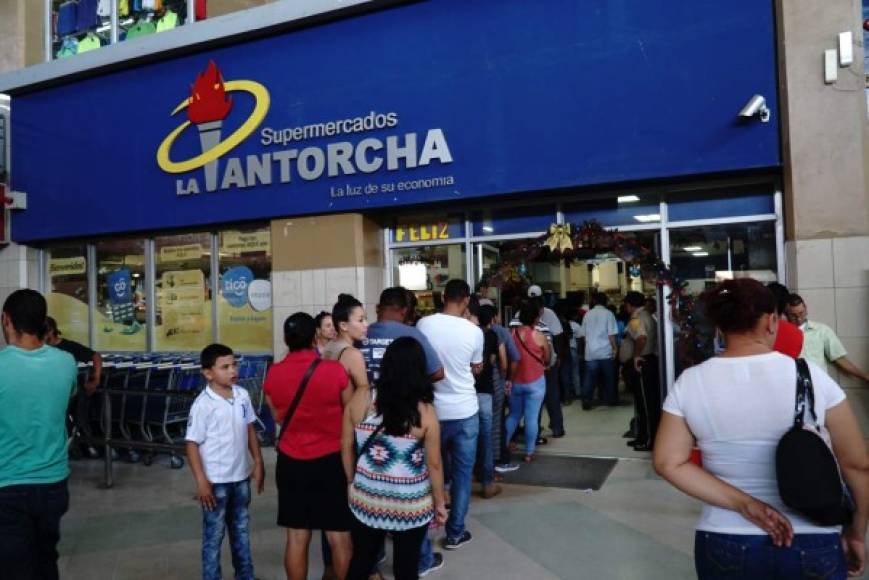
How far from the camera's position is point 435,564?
4.49 meters

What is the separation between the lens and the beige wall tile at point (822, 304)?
634 centimetres

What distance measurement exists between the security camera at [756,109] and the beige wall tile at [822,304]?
1.78 meters

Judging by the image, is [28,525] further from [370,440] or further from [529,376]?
[529,376]

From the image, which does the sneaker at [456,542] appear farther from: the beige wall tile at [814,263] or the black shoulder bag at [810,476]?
the beige wall tile at [814,263]

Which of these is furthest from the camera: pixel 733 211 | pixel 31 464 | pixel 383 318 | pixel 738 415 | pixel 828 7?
pixel 733 211

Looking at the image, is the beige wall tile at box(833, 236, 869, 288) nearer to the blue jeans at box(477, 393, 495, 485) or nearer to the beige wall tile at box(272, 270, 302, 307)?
the blue jeans at box(477, 393, 495, 485)

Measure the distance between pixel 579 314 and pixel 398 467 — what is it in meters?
8.87

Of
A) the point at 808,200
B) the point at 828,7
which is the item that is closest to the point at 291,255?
the point at 808,200

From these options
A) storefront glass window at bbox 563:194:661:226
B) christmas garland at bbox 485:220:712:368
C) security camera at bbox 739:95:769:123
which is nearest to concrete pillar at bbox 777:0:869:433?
security camera at bbox 739:95:769:123

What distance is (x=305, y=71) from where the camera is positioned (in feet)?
29.0

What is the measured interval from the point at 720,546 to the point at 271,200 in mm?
7829

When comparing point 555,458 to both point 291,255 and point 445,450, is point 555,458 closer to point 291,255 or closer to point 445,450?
point 445,450

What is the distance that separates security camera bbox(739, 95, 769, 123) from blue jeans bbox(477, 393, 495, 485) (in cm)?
383

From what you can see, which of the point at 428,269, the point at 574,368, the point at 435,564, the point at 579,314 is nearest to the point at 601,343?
the point at 574,368
